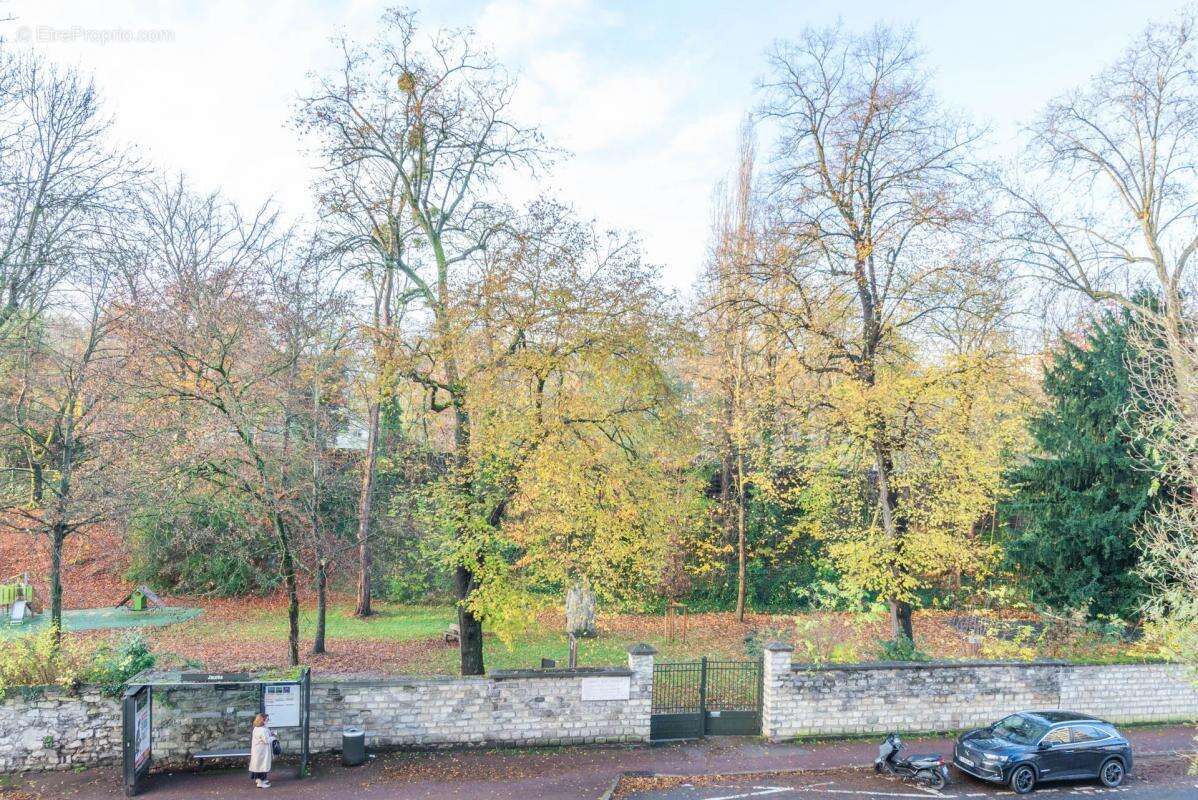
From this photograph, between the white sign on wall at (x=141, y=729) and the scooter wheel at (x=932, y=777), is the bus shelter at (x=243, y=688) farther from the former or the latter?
the scooter wheel at (x=932, y=777)

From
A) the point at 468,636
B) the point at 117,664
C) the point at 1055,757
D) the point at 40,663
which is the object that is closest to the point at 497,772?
the point at 468,636

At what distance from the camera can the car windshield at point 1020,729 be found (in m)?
14.0

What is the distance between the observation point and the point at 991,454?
840 inches

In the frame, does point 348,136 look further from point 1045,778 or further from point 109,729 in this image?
point 1045,778

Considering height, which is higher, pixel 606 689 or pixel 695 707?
pixel 606 689

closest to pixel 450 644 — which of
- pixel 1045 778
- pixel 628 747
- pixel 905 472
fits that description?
pixel 628 747

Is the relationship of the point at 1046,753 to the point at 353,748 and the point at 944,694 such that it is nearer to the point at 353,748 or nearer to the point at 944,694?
the point at 944,694

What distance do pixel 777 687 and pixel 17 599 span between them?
2575 centimetres

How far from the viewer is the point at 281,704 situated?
44.0 ft

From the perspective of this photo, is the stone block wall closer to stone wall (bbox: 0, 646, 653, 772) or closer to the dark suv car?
the dark suv car

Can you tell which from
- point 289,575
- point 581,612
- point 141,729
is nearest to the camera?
point 141,729

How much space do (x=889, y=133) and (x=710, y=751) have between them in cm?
1627

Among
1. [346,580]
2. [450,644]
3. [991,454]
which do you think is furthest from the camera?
[346,580]

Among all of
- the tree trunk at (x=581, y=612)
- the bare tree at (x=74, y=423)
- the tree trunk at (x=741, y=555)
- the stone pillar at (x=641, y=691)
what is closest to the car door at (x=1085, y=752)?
the stone pillar at (x=641, y=691)
